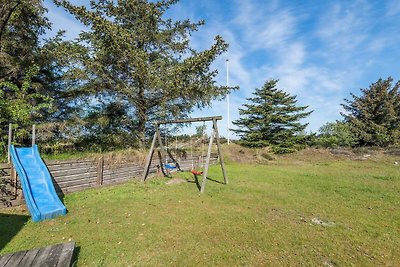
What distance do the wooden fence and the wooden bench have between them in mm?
4008

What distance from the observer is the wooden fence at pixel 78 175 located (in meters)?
6.18

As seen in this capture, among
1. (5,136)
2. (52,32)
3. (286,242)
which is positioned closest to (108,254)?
(286,242)

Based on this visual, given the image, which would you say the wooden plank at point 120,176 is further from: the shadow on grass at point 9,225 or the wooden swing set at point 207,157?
the shadow on grass at point 9,225

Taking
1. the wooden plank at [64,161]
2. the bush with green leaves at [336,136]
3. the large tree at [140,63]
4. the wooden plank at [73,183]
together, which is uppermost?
the large tree at [140,63]

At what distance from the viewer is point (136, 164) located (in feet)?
32.9

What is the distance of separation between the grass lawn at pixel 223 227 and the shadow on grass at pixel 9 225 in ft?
0.06

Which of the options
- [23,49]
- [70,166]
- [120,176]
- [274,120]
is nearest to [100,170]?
[120,176]

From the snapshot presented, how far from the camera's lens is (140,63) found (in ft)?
31.5

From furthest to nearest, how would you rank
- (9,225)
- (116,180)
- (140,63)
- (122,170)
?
1. (140,63)
2. (122,170)
3. (116,180)
4. (9,225)

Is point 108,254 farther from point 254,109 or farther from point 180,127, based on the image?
point 254,109

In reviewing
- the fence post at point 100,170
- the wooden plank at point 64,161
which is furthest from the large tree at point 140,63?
the wooden plank at point 64,161

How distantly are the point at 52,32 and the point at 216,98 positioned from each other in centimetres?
801

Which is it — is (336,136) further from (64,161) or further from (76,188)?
(64,161)

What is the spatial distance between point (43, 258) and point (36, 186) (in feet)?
12.7
